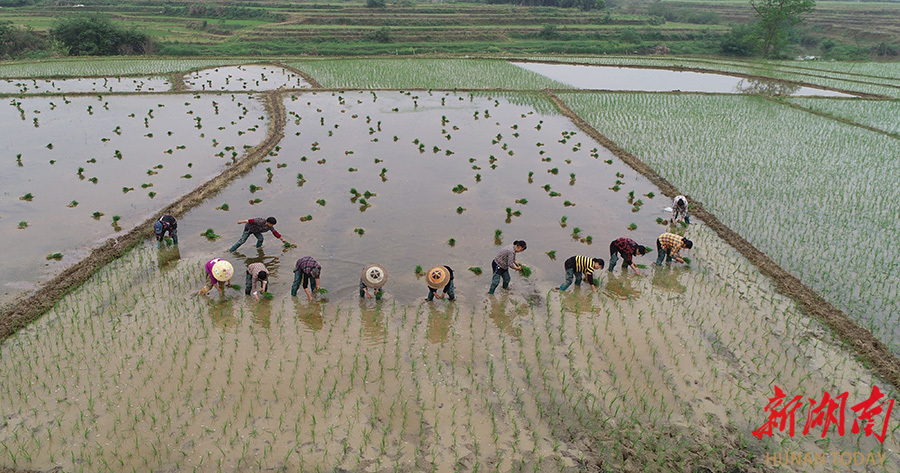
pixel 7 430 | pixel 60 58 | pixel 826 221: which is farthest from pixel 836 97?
pixel 60 58

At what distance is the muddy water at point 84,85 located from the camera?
24.8 meters

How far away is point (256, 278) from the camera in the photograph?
868cm

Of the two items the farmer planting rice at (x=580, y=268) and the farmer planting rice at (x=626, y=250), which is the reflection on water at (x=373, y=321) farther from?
the farmer planting rice at (x=626, y=250)

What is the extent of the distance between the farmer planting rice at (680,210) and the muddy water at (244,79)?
21131 millimetres

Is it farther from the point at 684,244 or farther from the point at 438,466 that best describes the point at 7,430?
the point at 684,244

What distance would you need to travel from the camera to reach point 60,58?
34281 mm

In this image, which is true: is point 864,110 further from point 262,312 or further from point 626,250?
point 262,312

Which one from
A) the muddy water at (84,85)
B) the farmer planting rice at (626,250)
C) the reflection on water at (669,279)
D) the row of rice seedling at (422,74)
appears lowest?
the reflection on water at (669,279)

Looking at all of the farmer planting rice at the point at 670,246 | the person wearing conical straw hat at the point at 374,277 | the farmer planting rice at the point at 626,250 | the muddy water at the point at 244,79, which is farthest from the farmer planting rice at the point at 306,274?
the muddy water at the point at 244,79

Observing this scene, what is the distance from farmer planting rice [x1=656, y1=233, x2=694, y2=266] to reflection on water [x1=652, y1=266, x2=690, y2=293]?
190mm

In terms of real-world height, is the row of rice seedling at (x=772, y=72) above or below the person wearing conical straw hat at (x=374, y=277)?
above

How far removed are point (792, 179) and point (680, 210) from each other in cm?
515

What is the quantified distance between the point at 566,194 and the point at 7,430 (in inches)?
471

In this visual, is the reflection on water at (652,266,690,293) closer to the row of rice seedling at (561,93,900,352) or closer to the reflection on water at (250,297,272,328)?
the row of rice seedling at (561,93,900,352)
